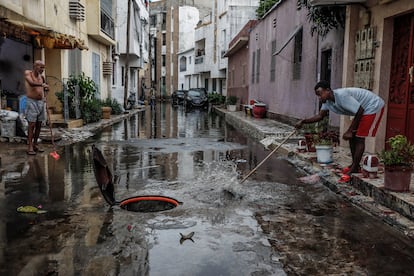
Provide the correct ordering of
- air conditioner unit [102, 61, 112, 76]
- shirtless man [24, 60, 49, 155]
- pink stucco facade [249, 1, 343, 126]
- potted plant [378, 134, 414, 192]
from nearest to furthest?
potted plant [378, 134, 414, 192], shirtless man [24, 60, 49, 155], pink stucco facade [249, 1, 343, 126], air conditioner unit [102, 61, 112, 76]

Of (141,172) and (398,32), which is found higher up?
(398,32)

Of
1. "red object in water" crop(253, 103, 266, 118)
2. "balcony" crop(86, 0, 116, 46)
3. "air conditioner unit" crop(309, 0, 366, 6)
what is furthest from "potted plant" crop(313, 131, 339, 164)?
"balcony" crop(86, 0, 116, 46)

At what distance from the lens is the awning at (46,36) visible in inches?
419

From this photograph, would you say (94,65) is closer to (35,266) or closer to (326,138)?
(326,138)

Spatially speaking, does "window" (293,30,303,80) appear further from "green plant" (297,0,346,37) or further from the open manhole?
the open manhole

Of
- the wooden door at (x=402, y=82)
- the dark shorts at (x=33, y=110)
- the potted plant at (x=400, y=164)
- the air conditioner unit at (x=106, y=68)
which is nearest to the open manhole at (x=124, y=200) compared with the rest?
the potted plant at (x=400, y=164)

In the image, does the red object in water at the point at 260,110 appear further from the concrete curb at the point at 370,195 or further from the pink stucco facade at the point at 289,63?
the concrete curb at the point at 370,195

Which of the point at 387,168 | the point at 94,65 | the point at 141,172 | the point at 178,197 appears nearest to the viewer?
the point at 387,168

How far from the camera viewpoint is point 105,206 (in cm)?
532

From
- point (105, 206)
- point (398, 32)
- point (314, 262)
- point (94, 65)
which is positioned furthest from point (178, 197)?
point (94, 65)

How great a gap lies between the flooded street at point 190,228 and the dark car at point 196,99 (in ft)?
91.4

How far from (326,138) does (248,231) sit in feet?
13.5

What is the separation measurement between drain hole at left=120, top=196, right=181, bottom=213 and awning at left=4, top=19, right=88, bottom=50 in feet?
21.4

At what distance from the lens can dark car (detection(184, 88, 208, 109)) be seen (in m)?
35.7
